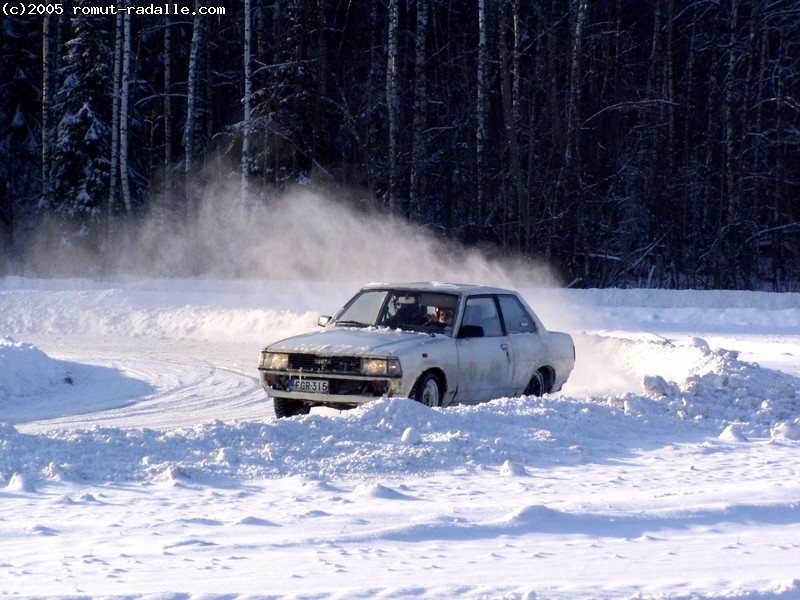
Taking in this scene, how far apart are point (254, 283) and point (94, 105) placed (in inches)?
596

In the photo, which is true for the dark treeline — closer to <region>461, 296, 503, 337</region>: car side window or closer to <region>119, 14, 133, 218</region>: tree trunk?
<region>119, 14, 133, 218</region>: tree trunk

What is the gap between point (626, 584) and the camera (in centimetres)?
536

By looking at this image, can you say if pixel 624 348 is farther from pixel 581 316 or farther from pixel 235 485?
pixel 235 485

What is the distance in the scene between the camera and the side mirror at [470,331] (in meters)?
11.6

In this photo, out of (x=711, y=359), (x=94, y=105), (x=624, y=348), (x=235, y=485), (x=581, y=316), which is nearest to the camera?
(x=235, y=485)

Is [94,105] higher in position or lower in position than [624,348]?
higher

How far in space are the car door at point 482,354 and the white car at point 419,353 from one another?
11 millimetres

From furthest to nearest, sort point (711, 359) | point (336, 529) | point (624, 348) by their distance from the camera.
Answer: point (624, 348) < point (711, 359) < point (336, 529)

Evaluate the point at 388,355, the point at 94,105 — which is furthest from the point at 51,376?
the point at 94,105

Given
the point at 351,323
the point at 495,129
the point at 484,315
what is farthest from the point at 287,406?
the point at 495,129

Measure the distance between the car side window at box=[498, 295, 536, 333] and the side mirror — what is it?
766 mm

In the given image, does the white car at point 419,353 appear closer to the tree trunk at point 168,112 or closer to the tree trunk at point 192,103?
the tree trunk at point 192,103

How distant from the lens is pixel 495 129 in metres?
39.5

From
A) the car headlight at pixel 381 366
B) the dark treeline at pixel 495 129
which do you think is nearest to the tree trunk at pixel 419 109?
the dark treeline at pixel 495 129
